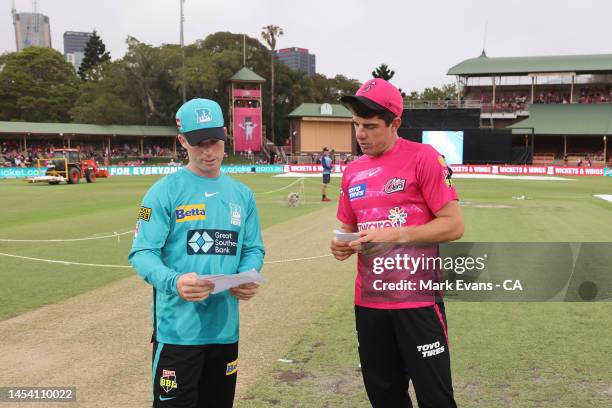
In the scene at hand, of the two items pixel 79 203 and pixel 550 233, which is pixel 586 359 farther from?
pixel 79 203

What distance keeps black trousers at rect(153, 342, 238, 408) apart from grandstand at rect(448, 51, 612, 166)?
189 ft

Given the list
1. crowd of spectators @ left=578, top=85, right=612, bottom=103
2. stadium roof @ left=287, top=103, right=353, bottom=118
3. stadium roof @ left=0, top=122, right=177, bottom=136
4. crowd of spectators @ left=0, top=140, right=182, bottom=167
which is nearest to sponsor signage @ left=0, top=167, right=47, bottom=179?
crowd of spectators @ left=0, top=140, right=182, bottom=167

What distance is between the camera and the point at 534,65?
211 ft

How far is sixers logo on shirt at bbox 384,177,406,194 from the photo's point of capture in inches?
116

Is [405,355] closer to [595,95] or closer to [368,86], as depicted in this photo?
[368,86]

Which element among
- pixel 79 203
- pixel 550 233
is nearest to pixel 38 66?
pixel 79 203

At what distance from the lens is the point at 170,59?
225ft

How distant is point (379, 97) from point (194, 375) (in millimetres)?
1849

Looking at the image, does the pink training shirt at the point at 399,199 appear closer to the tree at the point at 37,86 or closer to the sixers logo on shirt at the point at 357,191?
the sixers logo on shirt at the point at 357,191

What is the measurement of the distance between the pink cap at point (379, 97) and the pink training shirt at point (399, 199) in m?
0.22

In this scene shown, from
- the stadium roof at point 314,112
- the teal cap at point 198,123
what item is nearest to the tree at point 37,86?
the stadium roof at point 314,112

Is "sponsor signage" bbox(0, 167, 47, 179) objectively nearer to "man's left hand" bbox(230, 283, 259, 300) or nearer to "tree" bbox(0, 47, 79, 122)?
"tree" bbox(0, 47, 79, 122)

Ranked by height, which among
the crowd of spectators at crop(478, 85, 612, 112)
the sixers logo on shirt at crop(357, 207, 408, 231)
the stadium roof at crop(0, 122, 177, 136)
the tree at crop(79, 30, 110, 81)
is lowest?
the sixers logo on shirt at crop(357, 207, 408, 231)

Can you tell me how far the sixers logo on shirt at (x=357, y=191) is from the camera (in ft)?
10.2
